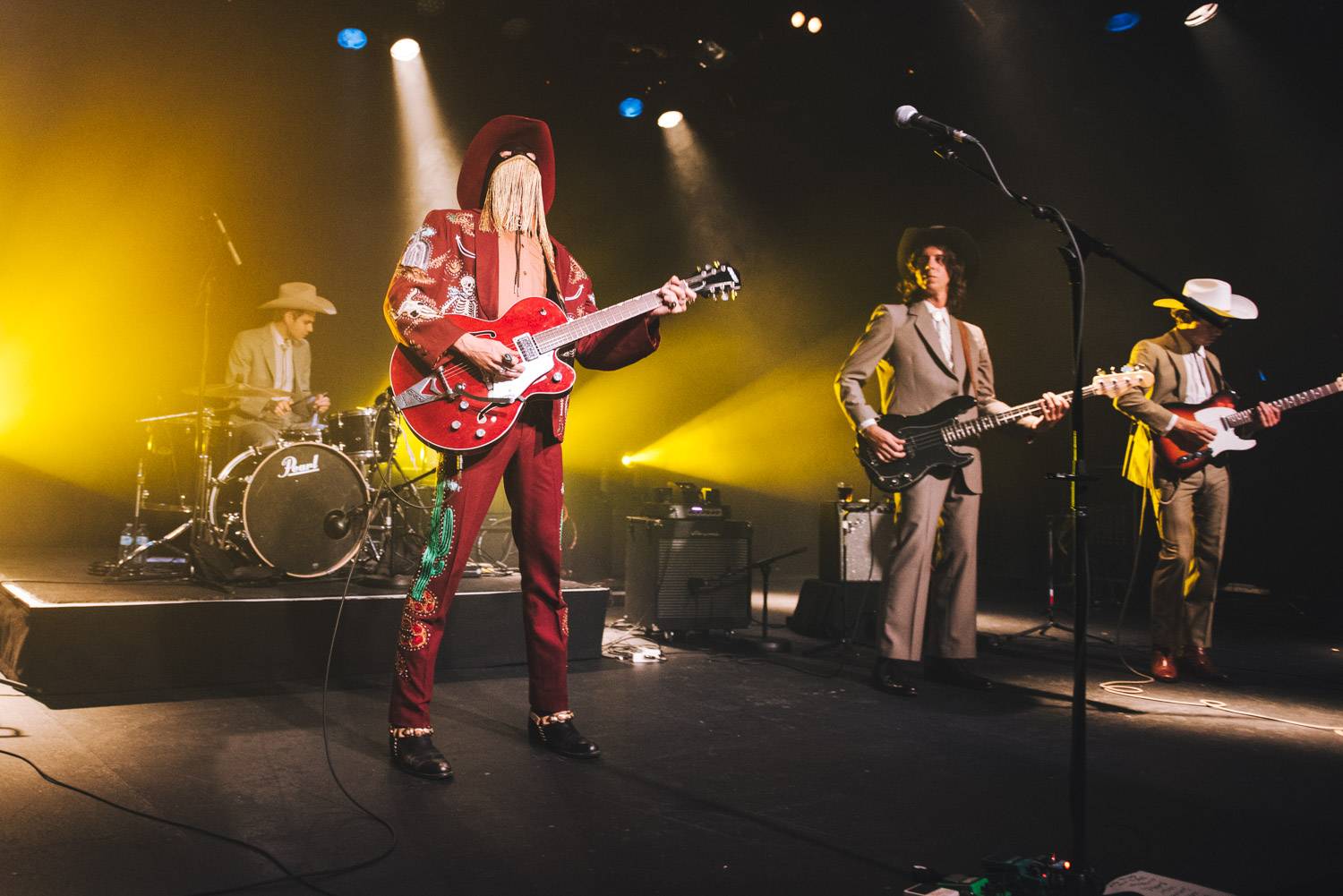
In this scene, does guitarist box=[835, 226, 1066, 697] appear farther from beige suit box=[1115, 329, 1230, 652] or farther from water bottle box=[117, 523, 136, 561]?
water bottle box=[117, 523, 136, 561]

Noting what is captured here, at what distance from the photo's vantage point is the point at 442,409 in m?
2.82

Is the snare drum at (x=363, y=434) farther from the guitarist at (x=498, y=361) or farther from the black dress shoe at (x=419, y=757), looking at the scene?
the black dress shoe at (x=419, y=757)

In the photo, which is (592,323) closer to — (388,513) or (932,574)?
(932,574)

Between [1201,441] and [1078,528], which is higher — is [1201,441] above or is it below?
above

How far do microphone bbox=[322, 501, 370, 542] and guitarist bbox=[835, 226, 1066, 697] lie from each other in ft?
9.20

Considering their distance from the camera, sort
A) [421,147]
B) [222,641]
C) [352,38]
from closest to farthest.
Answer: [222,641], [352,38], [421,147]

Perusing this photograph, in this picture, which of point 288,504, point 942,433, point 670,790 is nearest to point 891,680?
point 942,433

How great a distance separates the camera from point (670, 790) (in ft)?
8.77

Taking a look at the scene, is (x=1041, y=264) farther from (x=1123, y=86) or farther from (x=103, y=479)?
(x=103, y=479)

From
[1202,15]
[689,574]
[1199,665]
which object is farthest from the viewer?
[1202,15]

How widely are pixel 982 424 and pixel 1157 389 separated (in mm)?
1357

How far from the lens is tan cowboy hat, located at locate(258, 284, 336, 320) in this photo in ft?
21.4

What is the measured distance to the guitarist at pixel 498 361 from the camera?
2.86 m

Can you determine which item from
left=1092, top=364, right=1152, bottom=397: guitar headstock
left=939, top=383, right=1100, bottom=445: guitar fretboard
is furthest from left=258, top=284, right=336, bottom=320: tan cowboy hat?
left=1092, top=364, right=1152, bottom=397: guitar headstock
